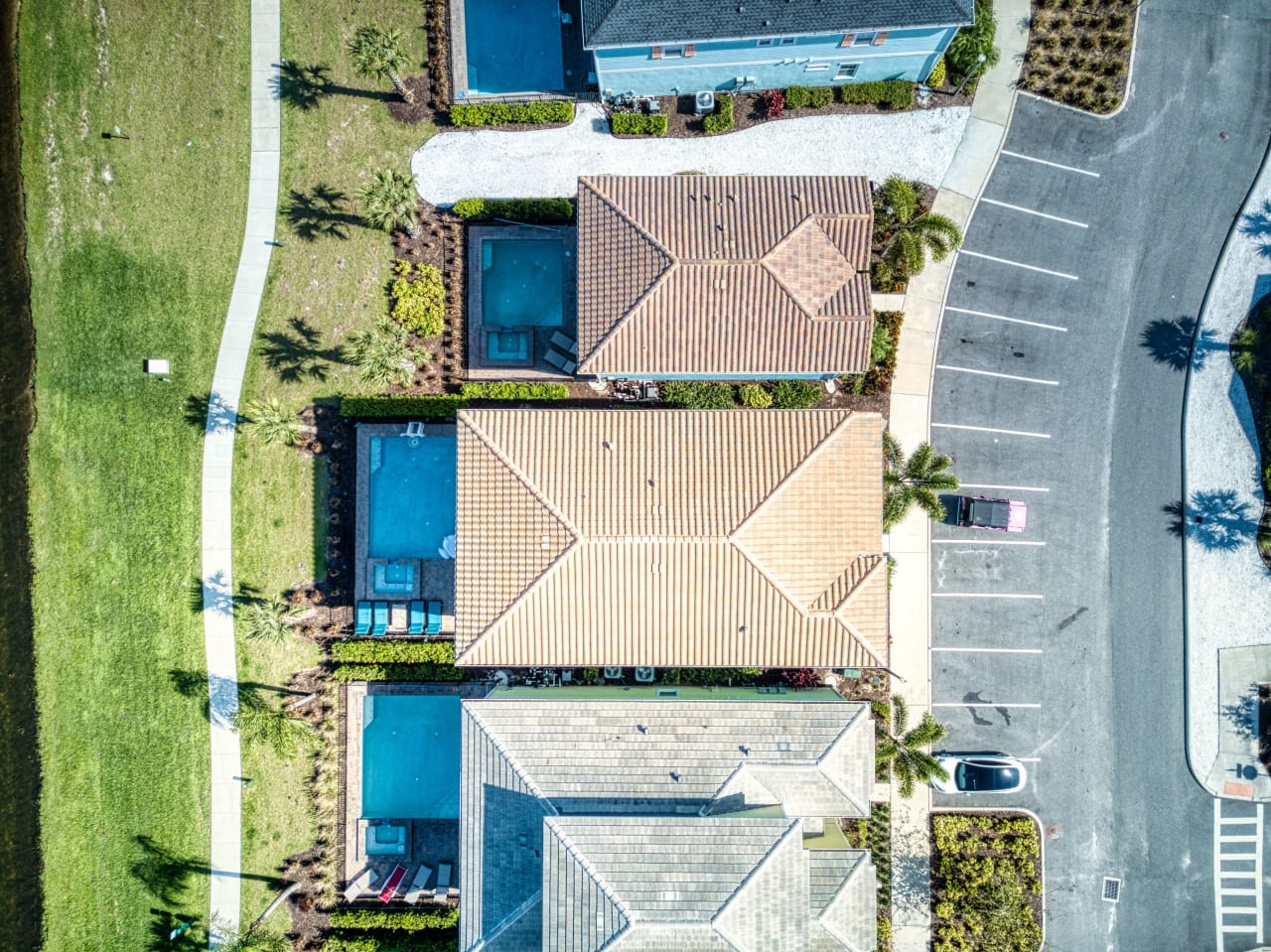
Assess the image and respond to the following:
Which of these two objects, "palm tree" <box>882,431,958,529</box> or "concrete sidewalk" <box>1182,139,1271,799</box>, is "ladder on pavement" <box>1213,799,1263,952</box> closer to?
"concrete sidewalk" <box>1182,139,1271,799</box>

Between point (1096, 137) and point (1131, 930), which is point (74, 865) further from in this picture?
point (1096, 137)

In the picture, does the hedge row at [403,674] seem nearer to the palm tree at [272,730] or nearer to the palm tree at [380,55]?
the palm tree at [272,730]

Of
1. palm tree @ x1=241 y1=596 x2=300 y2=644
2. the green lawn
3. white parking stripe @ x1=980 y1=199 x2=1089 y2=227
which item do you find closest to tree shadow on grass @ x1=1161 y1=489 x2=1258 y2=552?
white parking stripe @ x1=980 y1=199 x2=1089 y2=227

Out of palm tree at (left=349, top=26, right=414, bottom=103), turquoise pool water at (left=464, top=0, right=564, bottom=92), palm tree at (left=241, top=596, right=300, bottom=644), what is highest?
turquoise pool water at (left=464, top=0, right=564, bottom=92)

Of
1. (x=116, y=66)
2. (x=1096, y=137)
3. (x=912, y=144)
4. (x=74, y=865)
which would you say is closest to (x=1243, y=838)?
(x=1096, y=137)

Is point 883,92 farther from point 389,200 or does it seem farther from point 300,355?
point 300,355

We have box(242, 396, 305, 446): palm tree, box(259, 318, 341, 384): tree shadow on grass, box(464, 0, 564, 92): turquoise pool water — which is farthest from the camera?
box(464, 0, 564, 92): turquoise pool water
